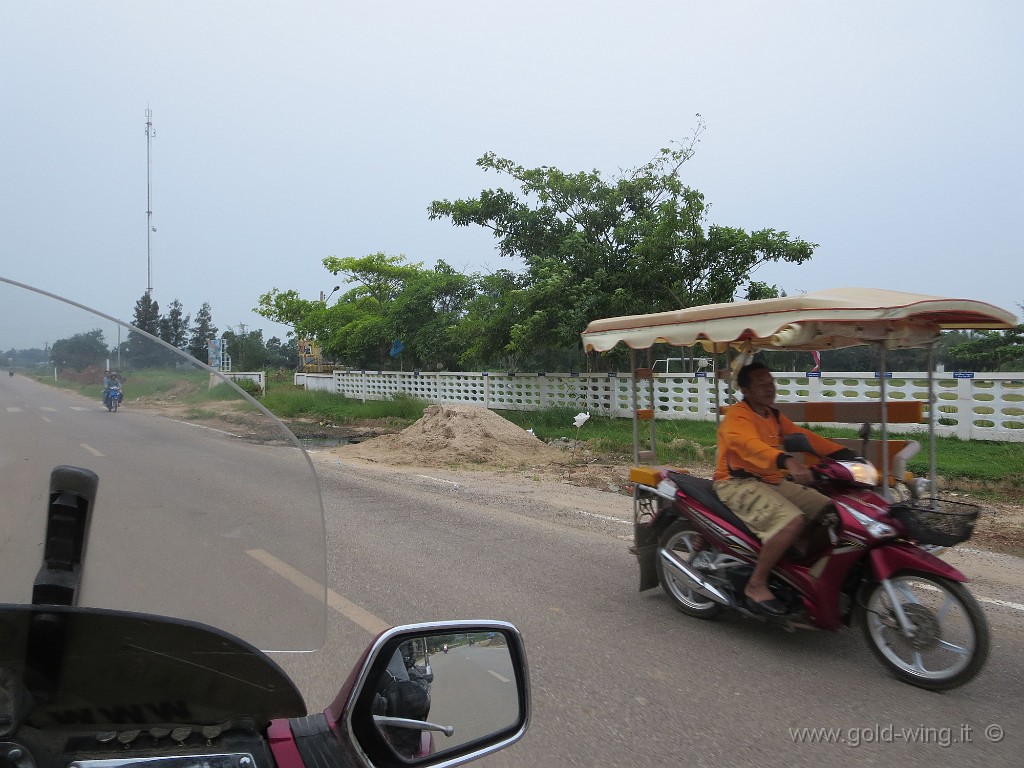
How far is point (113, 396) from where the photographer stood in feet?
4.96

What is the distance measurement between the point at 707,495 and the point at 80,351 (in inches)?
158

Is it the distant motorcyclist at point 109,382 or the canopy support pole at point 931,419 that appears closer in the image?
the distant motorcyclist at point 109,382

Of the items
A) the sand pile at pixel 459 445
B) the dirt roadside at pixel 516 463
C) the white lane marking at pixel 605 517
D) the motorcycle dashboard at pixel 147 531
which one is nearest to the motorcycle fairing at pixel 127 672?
the motorcycle dashboard at pixel 147 531

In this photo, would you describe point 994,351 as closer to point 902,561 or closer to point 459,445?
point 459,445

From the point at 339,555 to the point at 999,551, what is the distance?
227 inches

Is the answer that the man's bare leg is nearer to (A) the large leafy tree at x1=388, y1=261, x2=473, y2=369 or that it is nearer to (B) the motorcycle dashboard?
(B) the motorcycle dashboard

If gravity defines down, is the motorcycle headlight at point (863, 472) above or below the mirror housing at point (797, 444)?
below

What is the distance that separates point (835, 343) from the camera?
5.80 metres

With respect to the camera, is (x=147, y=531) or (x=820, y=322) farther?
(x=820, y=322)

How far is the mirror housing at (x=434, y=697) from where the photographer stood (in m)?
1.36

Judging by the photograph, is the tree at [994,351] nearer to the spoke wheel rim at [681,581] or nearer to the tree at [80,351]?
the spoke wheel rim at [681,581]

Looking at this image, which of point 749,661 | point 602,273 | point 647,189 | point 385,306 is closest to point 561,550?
point 749,661

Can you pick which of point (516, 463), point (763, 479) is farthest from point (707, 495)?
point (516, 463)

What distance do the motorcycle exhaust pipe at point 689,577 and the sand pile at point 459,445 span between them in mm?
7576
